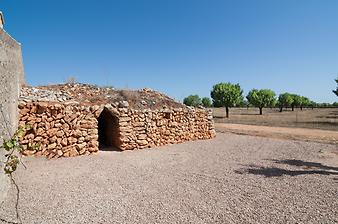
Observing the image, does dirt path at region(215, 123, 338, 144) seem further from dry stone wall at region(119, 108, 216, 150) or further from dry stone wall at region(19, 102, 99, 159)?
dry stone wall at region(19, 102, 99, 159)

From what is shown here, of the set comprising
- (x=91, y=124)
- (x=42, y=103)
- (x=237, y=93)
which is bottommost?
(x=91, y=124)

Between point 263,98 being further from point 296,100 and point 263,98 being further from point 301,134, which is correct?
point 301,134

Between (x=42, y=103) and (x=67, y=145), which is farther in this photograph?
(x=67, y=145)

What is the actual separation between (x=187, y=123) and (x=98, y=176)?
747cm

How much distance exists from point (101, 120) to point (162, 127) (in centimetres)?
329

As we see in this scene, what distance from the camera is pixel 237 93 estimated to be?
38219 mm

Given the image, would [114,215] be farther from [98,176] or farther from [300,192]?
[300,192]

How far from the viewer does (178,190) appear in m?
5.40

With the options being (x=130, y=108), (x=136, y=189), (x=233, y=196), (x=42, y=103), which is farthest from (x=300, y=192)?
(x=42, y=103)

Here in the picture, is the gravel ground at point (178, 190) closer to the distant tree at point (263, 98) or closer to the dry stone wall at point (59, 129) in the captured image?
the dry stone wall at point (59, 129)

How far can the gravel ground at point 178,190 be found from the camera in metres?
4.12

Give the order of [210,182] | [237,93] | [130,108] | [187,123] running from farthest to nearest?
[237,93], [187,123], [130,108], [210,182]

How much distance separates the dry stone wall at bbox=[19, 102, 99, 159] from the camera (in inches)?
311

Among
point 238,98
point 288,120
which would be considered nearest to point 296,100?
point 238,98
